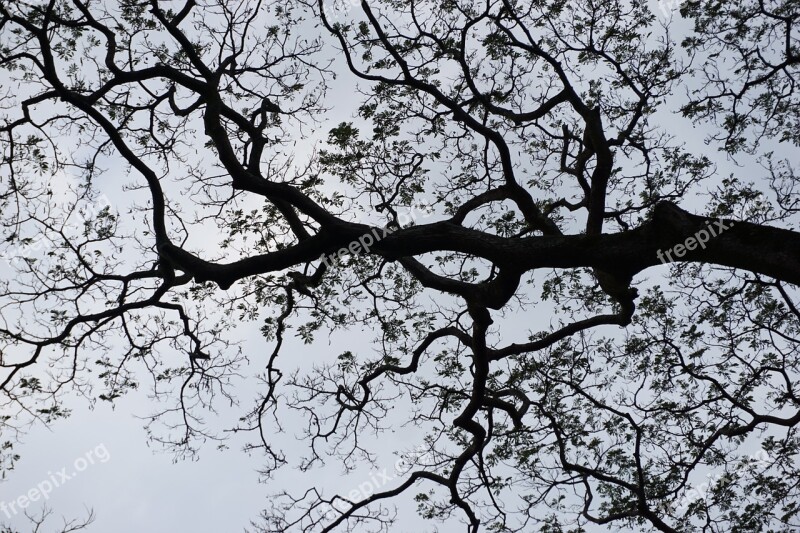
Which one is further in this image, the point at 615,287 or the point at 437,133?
the point at 437,133

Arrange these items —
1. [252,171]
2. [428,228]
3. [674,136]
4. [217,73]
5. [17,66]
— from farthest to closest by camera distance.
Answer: [674,136] < [17,66] < [217,73] < [252,171] < [428,228]

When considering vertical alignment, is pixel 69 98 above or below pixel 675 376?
above

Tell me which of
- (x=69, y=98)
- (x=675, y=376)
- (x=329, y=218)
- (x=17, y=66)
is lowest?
(x=675, y=376)

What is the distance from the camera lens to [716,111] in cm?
782

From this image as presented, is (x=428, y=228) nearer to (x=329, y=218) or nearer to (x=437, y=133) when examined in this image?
(x=329, y=218)

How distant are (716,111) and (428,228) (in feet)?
17.6

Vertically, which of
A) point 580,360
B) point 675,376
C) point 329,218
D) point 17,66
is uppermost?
point 17,66

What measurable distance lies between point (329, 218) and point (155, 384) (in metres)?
4.81

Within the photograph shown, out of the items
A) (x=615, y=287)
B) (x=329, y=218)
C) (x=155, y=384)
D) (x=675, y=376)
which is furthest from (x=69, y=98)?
(x=675, y=376)

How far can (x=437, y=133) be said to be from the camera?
28.1ft

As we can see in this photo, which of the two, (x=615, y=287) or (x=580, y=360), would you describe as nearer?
(x=615, y=287)

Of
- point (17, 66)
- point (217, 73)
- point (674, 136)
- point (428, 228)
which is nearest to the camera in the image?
point (428, 228)

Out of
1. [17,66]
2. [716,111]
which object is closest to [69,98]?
[17,66]

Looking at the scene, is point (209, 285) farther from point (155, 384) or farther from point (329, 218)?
A: point (329, 218)
